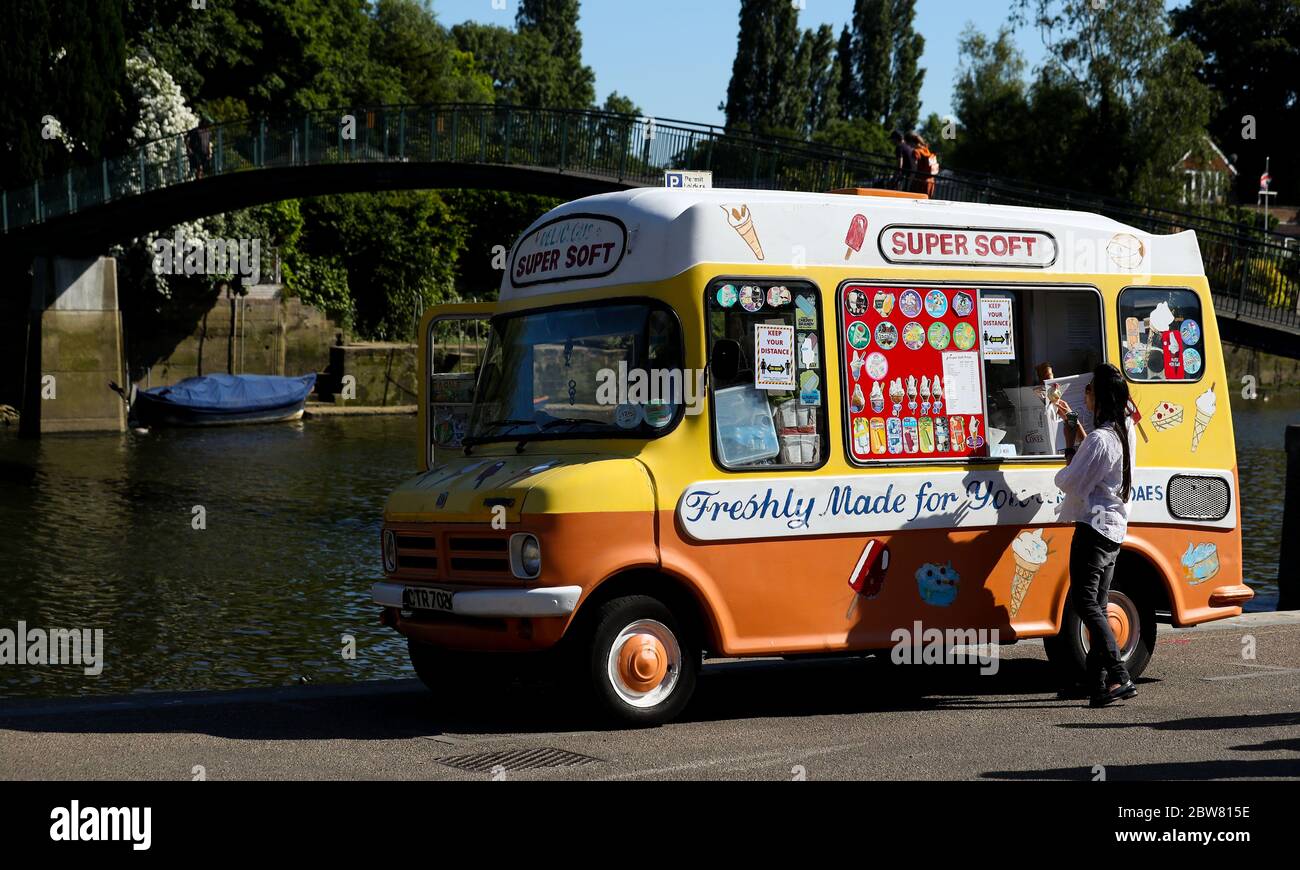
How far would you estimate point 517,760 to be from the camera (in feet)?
29.0

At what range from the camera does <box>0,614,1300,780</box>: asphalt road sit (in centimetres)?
855

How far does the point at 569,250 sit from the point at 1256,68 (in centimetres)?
8714

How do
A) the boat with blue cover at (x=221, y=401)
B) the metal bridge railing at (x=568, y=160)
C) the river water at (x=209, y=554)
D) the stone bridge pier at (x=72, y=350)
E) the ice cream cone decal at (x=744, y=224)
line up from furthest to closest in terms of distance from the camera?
the boat with blue cover at (x=221, y=401), the stone bridge pier at (x=72, y=350), the metal bridge railing at (x=568, y=160), the river water at (x=209, y=554), the ice cream cone decal at (x=744, y=224)

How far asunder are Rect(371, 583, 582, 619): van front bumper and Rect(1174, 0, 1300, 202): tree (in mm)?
84467

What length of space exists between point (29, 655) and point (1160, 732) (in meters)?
9.75

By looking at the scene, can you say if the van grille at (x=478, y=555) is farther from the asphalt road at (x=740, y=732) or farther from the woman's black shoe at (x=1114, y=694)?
the woman's black shoe at (x=1114, y=694)

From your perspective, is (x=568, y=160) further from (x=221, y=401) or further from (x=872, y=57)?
(x=872, y=57)

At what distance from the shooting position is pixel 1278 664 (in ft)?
39.7

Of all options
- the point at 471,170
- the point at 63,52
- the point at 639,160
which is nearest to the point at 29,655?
the point at 639,160

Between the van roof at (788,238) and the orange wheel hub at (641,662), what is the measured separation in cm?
204

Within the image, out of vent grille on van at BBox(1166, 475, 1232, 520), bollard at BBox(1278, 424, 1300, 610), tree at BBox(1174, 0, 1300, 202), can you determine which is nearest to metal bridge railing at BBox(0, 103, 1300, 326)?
bollard at BBox(1278, 424, 1300, 610)

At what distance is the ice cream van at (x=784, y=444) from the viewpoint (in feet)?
31.9

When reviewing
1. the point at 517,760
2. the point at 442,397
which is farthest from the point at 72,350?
the point at 517,760

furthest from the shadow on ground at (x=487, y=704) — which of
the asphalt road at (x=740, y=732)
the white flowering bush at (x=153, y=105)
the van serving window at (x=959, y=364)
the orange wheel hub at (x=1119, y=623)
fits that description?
the white flowering bush at (x=153, y=105)
